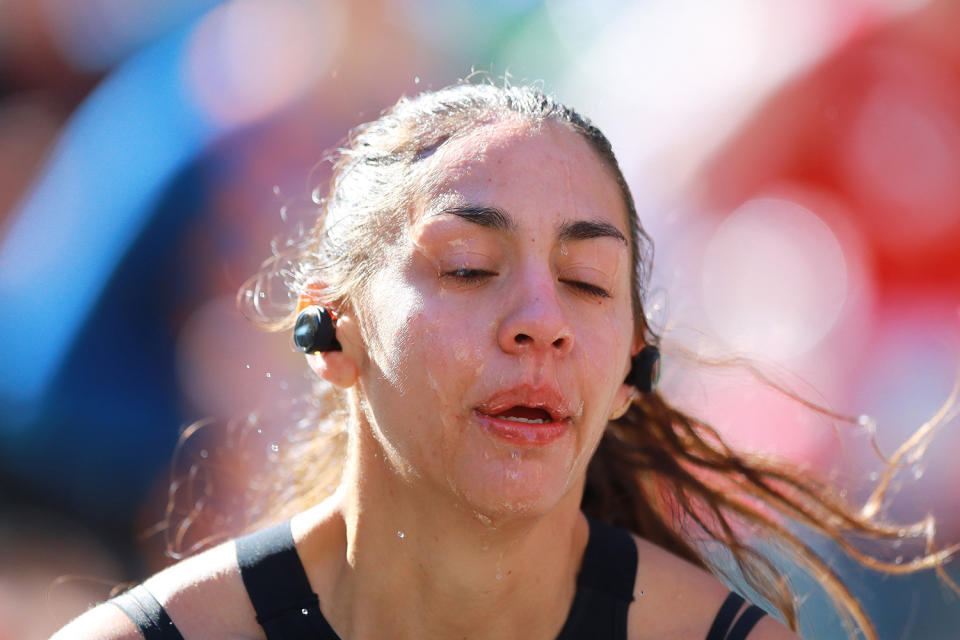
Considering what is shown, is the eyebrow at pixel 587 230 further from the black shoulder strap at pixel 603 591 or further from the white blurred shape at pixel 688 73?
the white blurred shape at pixel 688 73

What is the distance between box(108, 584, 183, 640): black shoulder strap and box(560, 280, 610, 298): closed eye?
1098 millimetres

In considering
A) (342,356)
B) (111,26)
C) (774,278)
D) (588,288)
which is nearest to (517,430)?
(588,288)

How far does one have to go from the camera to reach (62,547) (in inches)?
177

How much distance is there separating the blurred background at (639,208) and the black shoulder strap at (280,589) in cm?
177

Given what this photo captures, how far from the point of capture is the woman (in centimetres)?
183

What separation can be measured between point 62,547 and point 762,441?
3.18m

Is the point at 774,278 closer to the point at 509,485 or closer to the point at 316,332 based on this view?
the point at 316,332

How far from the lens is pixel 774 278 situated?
4.62 m

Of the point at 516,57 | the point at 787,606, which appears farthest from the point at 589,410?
the point at 516,57

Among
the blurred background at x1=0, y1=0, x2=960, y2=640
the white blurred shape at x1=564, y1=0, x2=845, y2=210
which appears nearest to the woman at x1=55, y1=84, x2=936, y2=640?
the blurred background at x1=0, y1=0, x2=960, y2=640

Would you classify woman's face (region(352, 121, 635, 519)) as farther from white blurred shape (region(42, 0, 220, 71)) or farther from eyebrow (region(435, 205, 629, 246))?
white blurred shape (region(42, 0, 220, 71))

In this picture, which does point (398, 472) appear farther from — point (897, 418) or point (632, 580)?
point (897, 418)

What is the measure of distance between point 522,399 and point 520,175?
1.52 ft

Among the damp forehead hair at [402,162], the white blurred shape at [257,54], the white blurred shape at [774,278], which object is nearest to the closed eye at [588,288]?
the damp forehead hair at [402,162]
